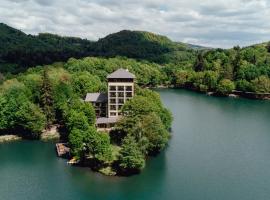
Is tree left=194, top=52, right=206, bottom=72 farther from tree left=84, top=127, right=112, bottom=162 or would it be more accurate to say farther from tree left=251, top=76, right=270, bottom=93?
tree left=84, top=127, right=112, bottom=162

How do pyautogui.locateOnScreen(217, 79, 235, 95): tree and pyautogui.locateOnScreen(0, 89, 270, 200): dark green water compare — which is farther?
pyautogui.locateOnScreen(217, 79, 235, 95): tree

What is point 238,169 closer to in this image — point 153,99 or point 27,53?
point 153,99

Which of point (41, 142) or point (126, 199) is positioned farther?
point (41, 142)

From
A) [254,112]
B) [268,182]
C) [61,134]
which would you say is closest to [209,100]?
[254,112]

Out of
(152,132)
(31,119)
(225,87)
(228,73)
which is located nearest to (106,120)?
(31,119)

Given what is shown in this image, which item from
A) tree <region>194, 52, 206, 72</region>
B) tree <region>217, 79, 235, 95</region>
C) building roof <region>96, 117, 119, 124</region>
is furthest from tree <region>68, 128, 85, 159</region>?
tree <region>194, 52, 206, 72</region>
